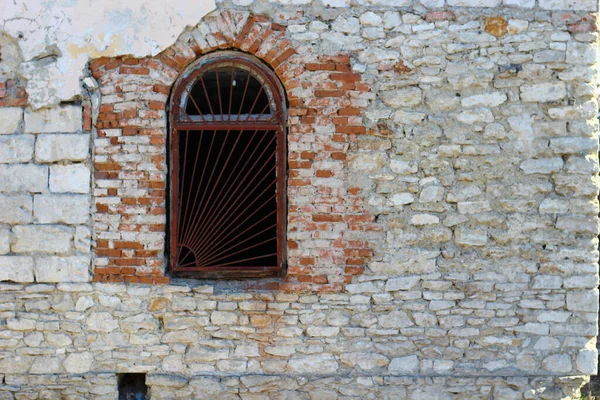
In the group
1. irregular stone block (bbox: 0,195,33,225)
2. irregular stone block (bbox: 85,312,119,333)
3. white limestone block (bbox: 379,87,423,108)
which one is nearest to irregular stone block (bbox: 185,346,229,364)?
irregular stone block (bbox: 85,312,119,333)

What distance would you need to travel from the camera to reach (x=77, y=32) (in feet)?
14.6

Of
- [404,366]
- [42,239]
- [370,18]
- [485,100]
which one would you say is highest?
[370,18]

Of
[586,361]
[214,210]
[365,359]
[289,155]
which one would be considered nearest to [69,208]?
[214,210]

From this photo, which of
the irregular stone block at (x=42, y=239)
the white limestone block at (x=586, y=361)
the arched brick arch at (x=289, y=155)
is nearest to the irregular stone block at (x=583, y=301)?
the white limestone block at (x=586, y=361)

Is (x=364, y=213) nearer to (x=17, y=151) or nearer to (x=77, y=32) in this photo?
(x=77, y=32)

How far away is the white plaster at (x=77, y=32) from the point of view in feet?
14.5

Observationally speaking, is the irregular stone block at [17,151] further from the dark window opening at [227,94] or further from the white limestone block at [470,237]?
the white limestone block at [470,237]

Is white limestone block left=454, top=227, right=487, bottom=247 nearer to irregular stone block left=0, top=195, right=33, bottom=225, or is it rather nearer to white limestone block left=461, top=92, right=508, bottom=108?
white limestone block left=461, top=92, right=508, bottom=108

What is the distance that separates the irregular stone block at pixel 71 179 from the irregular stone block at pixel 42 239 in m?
0.27

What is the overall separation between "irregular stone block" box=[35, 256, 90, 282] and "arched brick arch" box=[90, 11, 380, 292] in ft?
0.43

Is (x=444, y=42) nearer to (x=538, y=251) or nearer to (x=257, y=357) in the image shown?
(x=538, y=251)

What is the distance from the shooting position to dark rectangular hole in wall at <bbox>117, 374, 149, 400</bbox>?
4566 millimetres

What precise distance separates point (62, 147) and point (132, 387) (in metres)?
1.77

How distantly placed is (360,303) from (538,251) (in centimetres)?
129
